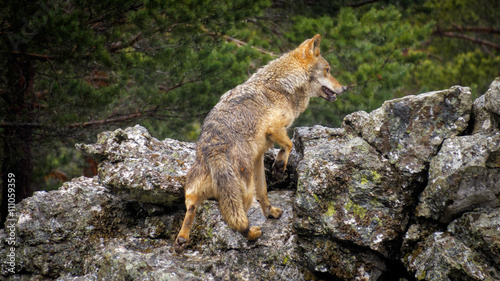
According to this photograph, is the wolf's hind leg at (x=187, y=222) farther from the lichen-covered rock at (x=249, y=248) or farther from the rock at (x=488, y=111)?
the rock at (x=488, y=111)

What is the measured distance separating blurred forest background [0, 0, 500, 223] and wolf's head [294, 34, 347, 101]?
301cm

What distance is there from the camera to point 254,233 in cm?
533

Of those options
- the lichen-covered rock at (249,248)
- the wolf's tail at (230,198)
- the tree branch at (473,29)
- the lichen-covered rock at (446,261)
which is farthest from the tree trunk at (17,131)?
the tree branch at (473,29)

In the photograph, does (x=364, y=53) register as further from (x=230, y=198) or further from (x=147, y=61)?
(x=230, y=198)

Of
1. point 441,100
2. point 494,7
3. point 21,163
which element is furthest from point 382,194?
point 494,7

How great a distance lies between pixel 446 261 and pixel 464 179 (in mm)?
879

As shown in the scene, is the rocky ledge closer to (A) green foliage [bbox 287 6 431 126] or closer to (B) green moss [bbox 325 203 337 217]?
(B) green moss [bbox 325 203 337 217]

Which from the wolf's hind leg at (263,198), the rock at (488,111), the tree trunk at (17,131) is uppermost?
the rock at (488,111)

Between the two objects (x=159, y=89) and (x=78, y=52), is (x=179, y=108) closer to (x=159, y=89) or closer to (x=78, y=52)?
(x=159, y=89)

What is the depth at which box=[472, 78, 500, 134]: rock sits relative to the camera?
458 cm

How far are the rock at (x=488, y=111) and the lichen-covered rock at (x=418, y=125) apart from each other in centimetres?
12

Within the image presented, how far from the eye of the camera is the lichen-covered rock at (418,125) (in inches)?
203

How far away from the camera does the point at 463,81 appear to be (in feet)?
53.2

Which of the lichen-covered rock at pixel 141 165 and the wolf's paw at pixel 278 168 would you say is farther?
the wolf's paw at pixel 278 168
